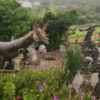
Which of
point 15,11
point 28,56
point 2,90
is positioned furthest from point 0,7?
point 2,90

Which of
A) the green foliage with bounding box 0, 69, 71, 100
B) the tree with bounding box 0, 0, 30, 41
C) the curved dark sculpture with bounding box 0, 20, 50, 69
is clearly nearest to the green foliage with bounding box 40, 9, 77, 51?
the tree with bounding box 0, 0, 30, 41

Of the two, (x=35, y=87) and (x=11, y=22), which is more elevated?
(x=11, y=22)

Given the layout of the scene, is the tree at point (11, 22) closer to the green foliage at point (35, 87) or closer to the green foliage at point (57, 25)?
the green foliage at point (57, 25)

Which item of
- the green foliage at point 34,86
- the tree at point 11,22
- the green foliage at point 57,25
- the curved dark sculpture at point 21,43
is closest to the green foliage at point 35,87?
the green foliage at point 34,86

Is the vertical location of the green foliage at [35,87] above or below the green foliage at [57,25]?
below

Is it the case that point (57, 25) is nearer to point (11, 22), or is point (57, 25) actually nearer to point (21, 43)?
point (11, 22)

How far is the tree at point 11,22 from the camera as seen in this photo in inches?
395

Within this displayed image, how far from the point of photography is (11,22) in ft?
33.4

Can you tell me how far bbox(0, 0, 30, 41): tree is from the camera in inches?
395

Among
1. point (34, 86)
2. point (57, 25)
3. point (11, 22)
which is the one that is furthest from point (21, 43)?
point (57, 25)

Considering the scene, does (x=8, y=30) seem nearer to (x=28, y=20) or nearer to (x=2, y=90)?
(x=28, y=20)

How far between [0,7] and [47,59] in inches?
164

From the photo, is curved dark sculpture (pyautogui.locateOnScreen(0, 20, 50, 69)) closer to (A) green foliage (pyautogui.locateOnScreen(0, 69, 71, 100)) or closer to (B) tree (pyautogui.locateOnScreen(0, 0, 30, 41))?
(A) green foliage (pyautogui.locateOnScreen(0, 69, 71, 100))

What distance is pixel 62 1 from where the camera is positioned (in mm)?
50344
